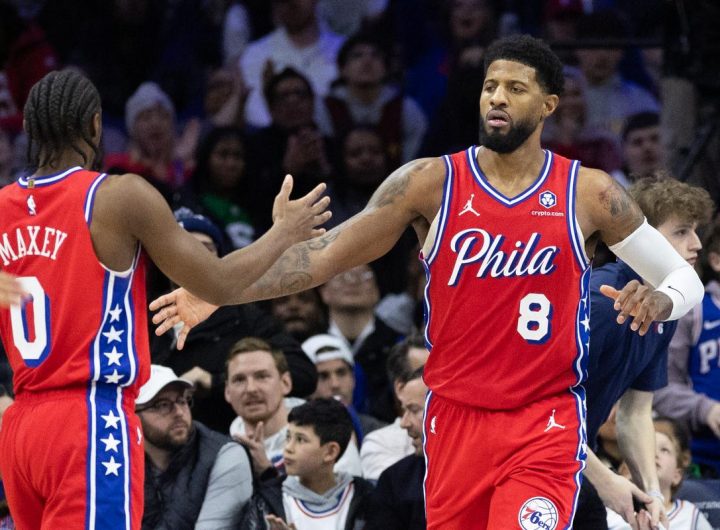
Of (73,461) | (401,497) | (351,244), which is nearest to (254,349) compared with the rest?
(401,497)

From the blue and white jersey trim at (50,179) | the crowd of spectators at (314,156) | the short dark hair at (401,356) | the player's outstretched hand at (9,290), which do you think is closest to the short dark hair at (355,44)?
the crowd of spectators at (314,156)

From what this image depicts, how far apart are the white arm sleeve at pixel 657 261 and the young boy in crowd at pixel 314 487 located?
233 centimetres

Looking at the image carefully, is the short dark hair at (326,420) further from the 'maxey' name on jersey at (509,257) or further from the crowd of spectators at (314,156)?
the 'maxey' name on jersey at (509,257)

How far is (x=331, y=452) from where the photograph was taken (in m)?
7.26

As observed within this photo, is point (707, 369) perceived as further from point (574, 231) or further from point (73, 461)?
point (73, 461)

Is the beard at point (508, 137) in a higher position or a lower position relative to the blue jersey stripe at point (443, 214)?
higher

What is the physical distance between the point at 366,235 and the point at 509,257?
556 mm

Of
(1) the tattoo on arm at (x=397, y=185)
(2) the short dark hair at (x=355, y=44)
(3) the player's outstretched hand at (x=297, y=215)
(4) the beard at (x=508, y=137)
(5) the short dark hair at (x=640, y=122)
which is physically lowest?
(3) the player's outstretched hand at (x=297, y=215)

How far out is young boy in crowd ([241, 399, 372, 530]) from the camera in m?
7.16

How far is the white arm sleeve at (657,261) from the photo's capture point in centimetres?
523

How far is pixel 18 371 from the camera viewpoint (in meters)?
4.63

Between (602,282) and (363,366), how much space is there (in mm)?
3435

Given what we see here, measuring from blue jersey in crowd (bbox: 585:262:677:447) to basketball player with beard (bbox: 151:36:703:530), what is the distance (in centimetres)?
77

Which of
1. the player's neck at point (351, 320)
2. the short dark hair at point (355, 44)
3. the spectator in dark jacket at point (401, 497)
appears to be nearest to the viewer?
the spectator in dark jacket at point (401, 497)
